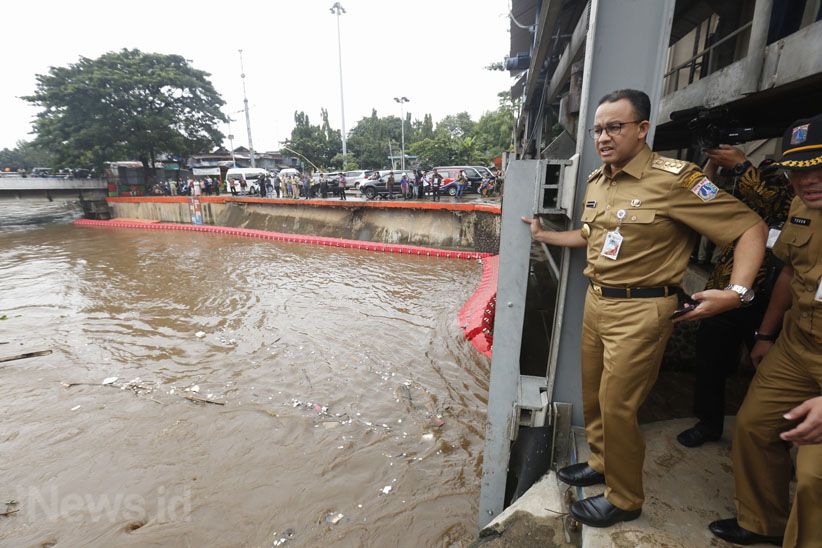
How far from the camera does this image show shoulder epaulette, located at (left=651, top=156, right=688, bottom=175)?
4.90 feet

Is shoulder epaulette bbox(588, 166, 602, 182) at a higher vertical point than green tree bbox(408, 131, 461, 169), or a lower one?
lower

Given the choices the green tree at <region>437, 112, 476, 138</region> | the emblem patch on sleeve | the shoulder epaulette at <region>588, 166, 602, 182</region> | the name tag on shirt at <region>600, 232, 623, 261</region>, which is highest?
the green tree at <region>437, 112, 476, 138</region>

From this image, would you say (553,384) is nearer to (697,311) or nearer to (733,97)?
(697,311)

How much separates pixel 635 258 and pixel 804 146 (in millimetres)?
603

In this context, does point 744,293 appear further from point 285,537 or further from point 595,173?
point 285,537

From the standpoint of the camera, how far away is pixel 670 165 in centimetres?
152

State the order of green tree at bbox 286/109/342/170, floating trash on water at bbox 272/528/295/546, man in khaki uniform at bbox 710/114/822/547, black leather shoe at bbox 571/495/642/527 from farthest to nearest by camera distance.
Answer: green tree at bbox 286/109/342/170
floating trash on water at bbox 272/528/295/546
black leather shoe at bbox 571/495/642/527
man in khaki uniform at bbox 710/114/822/547

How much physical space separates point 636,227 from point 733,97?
2.97 metres

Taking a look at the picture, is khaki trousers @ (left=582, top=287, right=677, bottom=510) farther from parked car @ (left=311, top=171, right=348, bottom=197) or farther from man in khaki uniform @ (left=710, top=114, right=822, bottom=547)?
parked car @ (left=311, top=171, right=348, bottom=197)

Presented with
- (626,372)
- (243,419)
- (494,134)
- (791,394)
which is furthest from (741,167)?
(494,134)

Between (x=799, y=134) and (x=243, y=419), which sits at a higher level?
(x=799, y=134)

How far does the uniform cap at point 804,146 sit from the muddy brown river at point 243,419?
2769 millimetres

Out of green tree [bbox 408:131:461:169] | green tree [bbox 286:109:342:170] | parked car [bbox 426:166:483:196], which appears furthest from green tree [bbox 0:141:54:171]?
parked car [bbox 426:166:483:196]

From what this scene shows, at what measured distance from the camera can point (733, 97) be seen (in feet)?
11.0
